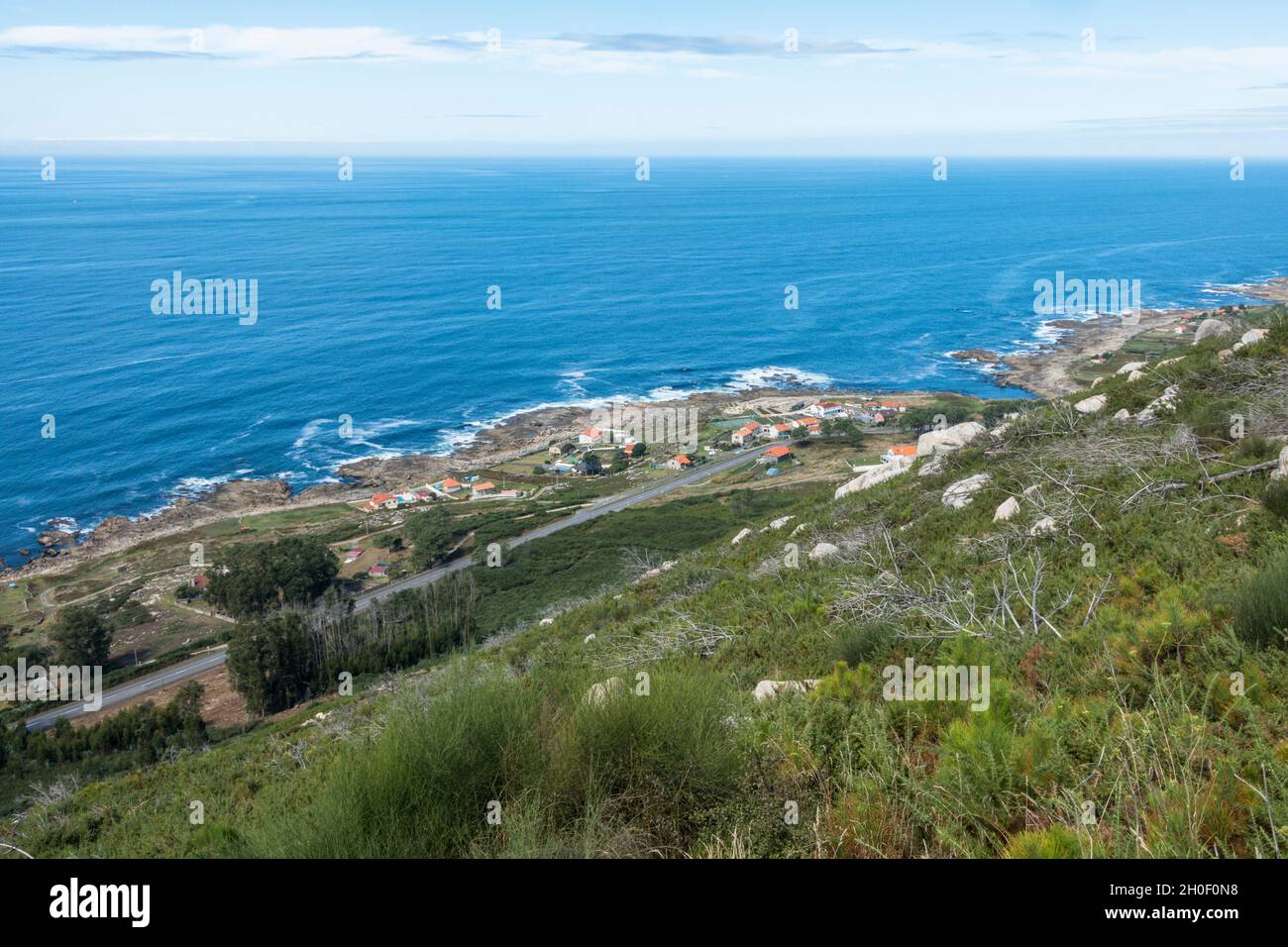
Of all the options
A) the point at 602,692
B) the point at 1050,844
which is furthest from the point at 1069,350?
the point at 1050,844

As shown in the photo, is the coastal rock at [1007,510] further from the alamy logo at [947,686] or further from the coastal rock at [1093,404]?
the alamy logo at [947,686]

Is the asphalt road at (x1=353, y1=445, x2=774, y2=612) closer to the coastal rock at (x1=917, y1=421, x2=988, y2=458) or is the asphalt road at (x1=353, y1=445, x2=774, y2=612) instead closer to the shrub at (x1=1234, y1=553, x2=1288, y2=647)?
the coastal rock at (x1=917, y1=421, x2=988, y2=458)

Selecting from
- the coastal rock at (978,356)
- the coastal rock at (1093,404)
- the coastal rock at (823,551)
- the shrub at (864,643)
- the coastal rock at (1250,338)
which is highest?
the coastal rock at (978,356)

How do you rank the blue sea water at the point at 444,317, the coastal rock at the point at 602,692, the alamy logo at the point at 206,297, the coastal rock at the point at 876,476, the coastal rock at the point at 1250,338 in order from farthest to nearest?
the alamy logo at the point at 206,297
the blue sea water at the point at 444,317
the coastal rock at the point at 876,476
the coastal rock at the point at 1250,338
the coastal rock at the point at 602,692

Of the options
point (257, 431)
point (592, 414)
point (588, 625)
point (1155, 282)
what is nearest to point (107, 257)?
point (257, 431)
